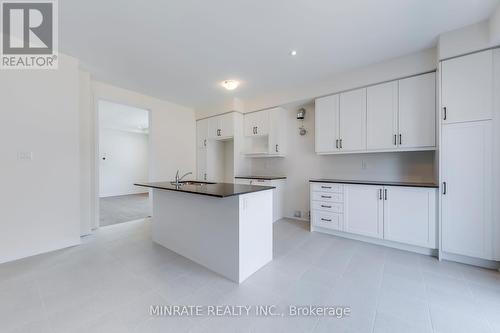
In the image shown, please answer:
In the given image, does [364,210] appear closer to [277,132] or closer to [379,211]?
[379,211]

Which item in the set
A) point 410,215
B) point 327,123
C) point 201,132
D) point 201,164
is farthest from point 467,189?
point 201,132

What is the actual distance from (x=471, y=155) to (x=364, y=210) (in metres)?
1.36

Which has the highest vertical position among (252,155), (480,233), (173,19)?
(173,19)

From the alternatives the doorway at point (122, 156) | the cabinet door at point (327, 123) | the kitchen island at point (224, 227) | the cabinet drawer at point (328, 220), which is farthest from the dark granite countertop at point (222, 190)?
the doorway at point (122, 156)

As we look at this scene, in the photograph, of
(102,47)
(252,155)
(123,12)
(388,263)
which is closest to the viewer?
(123,12)

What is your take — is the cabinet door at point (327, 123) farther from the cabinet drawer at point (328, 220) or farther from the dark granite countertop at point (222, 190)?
the dark granite countertop at point (222, 190)

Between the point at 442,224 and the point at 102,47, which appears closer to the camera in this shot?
the point at 442,224

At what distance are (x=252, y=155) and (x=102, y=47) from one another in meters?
3.20

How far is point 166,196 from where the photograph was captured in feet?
9.37

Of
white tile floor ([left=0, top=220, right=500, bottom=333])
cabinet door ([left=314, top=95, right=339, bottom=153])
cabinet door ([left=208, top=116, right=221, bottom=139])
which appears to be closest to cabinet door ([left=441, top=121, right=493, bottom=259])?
white tile floor ([left=0, top=220, right=500, bottom=333])

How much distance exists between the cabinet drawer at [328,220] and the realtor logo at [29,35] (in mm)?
4342

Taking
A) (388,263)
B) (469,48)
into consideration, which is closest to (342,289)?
(388,263)

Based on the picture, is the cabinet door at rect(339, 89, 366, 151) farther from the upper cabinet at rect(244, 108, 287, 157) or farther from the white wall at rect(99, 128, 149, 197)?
the white wall at rect(99, 128, 149, 197)

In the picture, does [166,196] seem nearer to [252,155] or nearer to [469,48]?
[252,155]
